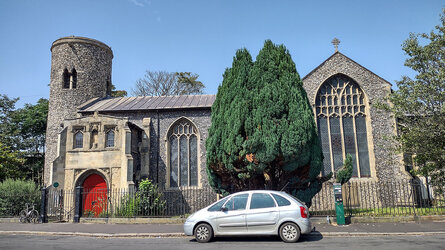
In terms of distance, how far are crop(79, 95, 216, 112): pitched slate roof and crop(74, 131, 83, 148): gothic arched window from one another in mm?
3049

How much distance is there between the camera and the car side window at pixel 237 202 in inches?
339

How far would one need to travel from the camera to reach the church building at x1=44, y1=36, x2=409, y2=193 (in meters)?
16.7

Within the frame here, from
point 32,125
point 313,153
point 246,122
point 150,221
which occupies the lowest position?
point 150,221

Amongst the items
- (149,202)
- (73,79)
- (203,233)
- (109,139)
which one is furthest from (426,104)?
(73,79)

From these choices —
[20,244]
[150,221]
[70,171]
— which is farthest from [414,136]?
[70,171]

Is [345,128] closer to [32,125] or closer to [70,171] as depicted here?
[70,171]

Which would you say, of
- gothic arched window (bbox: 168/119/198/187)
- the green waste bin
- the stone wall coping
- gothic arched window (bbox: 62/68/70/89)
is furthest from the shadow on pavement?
the stone wall coping

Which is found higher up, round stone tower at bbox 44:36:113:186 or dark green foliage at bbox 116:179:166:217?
round stone tower at bbox 44:36:113:186

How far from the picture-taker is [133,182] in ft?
53.0

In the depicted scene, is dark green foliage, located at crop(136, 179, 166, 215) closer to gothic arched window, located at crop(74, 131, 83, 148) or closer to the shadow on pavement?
gothic arched window, located at crop(74, 131, 83, 148)

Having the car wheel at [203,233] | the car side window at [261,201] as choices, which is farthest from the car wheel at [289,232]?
the car wheel at [203,233]

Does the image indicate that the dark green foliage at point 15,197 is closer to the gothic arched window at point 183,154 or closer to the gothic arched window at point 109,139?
the gothic arched window at point 109,139

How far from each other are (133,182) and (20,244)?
302 inches

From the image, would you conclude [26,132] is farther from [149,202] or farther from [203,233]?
[203,233]
